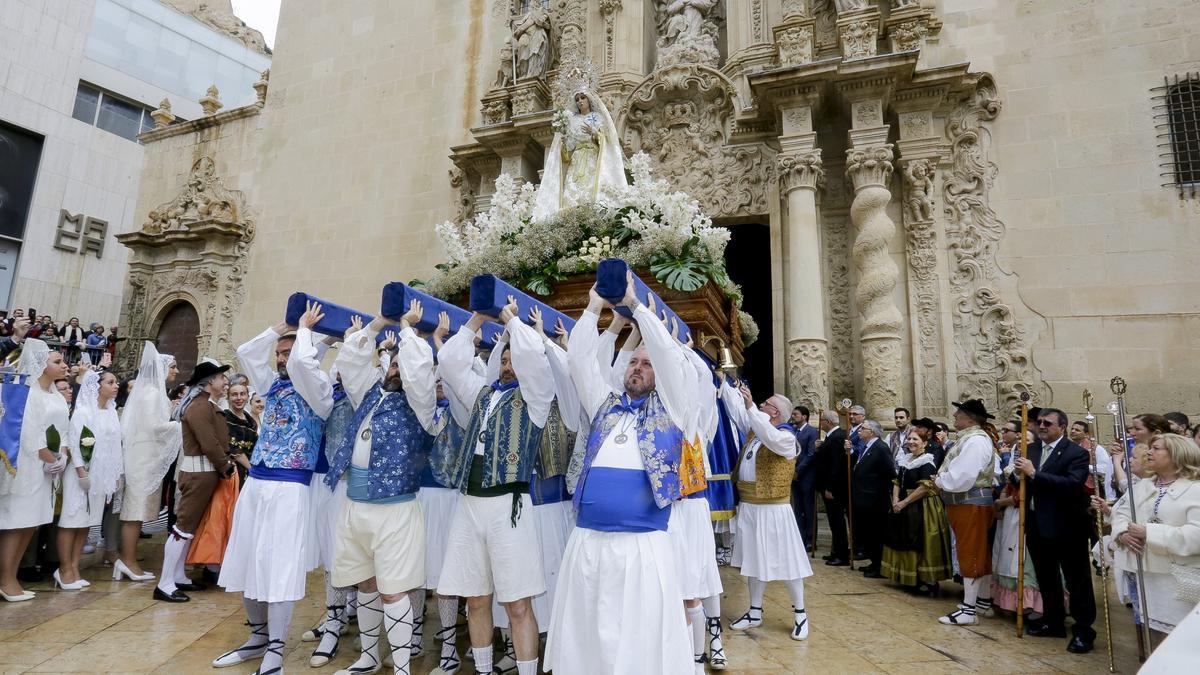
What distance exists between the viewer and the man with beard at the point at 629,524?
266cm

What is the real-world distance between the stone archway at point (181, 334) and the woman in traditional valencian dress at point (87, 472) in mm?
8447

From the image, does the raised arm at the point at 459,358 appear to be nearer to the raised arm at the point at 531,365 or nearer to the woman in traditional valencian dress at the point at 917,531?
the raised arm at the point at 531,365

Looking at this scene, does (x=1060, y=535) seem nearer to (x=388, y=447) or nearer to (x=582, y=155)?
(x=388, y=447)

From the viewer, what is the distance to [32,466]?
17.4 ft

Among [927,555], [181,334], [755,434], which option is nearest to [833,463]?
[927,555]

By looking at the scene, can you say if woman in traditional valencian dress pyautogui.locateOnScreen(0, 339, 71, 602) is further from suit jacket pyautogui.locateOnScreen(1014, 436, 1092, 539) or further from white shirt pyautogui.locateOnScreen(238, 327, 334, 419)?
suit jacket pyautogui.locateOnScreen(1014, 436, 1092, 539)

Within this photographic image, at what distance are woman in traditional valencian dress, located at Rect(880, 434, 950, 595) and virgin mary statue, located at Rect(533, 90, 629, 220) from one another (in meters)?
3.89

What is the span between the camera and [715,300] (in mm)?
5184

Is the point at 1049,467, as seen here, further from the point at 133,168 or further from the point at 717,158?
the point at 133,168

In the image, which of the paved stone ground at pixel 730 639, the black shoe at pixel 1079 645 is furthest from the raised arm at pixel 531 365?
the black shoe at pixel 1079 645

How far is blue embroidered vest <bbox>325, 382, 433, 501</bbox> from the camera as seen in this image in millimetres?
3605

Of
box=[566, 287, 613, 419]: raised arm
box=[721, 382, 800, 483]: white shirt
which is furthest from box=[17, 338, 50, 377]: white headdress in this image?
box=[721, 382, 800, 483]: white shirt

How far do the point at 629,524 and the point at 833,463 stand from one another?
5.09 meters

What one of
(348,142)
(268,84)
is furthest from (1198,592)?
(268,84)
